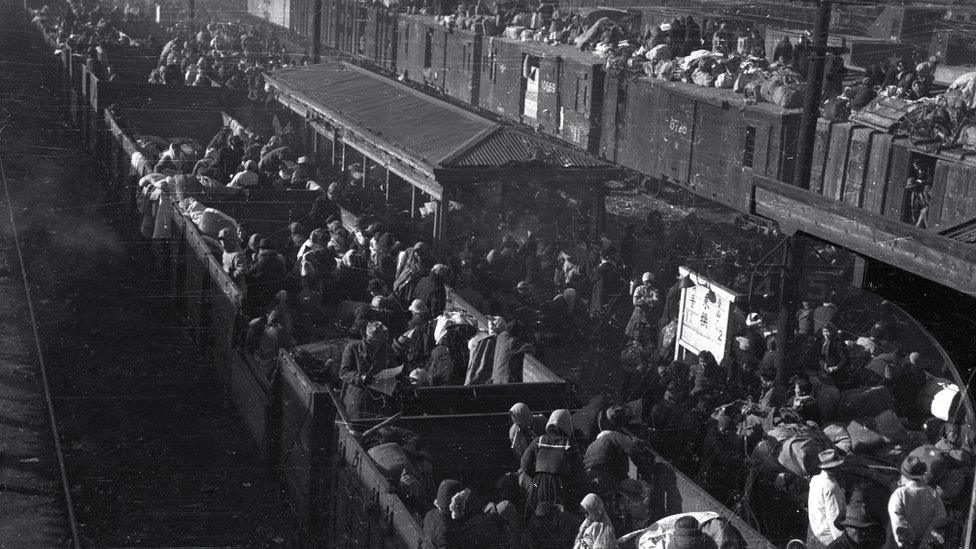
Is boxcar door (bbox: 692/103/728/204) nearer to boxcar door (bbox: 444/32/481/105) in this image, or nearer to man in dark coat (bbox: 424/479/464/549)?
boxcar door (bbox: 444/32/481/105)

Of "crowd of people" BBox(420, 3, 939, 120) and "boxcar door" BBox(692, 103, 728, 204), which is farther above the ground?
"crowd of people" BBox(420, 3, 939, 120)

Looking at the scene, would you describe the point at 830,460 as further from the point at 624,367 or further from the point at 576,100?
the point at 576,100

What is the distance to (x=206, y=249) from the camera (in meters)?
12.1

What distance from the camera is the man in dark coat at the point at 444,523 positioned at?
6.36 meters

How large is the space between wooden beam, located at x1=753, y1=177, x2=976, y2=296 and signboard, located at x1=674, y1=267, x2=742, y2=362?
→ 6979mm

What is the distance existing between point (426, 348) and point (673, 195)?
13718mm

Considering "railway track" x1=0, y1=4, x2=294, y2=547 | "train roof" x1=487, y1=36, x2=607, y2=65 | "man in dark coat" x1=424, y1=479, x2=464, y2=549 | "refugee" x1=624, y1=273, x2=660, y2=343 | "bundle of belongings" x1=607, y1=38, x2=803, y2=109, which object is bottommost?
"railway track" x1=0, y1=4, x2=294, y2=547

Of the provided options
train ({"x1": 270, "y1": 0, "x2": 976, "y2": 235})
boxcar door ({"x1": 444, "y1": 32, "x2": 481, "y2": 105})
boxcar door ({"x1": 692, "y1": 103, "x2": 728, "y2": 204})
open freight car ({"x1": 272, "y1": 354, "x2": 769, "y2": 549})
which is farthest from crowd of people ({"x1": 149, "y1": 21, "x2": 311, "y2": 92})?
open freight car ({"x1": 272, "y1": 354, "x2": 769, "y2": 549})

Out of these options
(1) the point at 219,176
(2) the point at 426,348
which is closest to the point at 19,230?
(1) the point at 219,176

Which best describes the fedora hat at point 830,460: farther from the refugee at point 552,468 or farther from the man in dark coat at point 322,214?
the man in dark coat at point 322,214

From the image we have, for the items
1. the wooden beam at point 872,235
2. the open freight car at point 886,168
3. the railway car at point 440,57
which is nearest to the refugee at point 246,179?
the open freight car at point 886,168

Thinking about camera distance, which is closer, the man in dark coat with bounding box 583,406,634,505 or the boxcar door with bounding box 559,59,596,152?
the man in dark coat with bounding box 583,406,634,505

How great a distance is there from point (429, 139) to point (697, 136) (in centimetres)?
517

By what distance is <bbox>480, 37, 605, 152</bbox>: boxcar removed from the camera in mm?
23047
